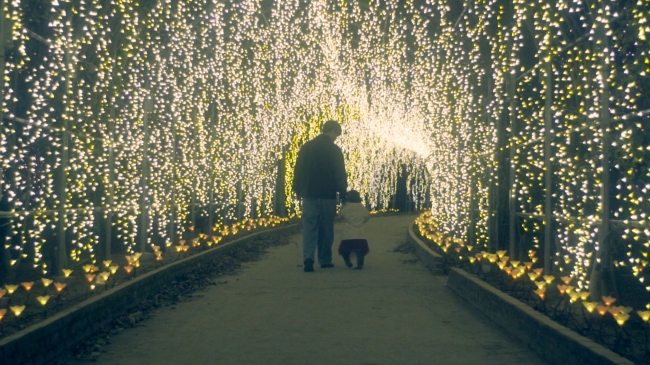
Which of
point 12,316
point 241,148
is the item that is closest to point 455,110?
point 241,148

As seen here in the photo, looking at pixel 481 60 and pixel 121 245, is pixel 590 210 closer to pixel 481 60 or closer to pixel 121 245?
pixel 481 60

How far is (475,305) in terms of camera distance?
26.5 ft

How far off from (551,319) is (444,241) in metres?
7.52

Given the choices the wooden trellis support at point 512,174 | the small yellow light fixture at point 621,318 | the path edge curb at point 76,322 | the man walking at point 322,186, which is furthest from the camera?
the man walking at point 322,186

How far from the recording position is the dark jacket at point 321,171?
38.6 ft

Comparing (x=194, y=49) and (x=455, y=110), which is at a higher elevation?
(x=194, y=49)

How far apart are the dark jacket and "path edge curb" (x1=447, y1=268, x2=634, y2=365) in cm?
360

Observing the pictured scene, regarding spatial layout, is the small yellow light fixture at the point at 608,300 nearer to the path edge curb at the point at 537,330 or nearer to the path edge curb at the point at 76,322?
the path edge curb at the point at 537,330

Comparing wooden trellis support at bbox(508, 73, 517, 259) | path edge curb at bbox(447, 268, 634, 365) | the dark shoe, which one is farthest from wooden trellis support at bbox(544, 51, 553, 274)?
the dark shoe

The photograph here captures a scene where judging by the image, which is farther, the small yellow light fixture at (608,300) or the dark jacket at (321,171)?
the dark jacket at (321,171)

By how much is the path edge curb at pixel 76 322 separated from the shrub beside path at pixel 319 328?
25 centimetres

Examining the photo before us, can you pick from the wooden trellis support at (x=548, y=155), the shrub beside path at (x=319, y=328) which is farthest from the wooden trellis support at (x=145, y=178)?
the wooden trellis support at (x=548, y=155)

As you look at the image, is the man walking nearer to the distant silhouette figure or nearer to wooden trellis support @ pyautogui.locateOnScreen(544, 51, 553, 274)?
the distant silhouette figure

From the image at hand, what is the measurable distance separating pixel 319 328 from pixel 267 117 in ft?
42.1
